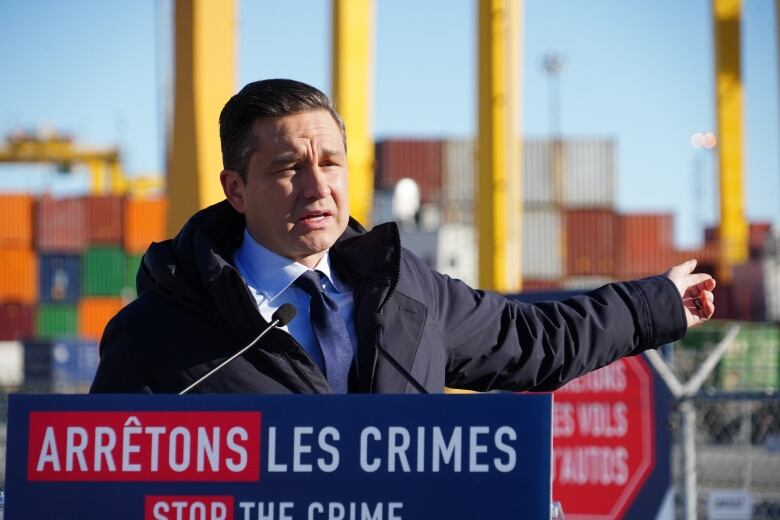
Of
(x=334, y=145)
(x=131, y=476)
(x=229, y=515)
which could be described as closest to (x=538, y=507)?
(x=229, y=515)

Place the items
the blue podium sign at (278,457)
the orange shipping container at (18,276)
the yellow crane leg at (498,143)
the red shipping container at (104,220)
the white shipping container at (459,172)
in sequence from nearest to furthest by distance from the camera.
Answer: the blue podium sign at (278,457) < the yellow crane leg at (498,143) < the white shipping container at (459,172) < the orange shipping container at (18,276) < the red shipping container at (104,220)

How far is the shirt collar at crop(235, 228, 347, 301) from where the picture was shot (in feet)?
8.52

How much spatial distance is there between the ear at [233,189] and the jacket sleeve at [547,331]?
1.38ft

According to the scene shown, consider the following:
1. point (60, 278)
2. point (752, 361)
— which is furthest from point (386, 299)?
point (60, 278)

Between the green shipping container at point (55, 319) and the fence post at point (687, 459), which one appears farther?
the green shipping container at point (55, 319)

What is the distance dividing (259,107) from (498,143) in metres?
14.8

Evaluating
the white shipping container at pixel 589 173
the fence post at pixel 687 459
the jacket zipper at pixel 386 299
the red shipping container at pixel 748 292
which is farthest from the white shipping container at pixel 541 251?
the jacket zipper at pixel 386 299

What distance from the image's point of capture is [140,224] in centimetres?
4744

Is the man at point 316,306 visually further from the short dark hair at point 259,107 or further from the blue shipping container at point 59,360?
the blue shipping container at point 59,360

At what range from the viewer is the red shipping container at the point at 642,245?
4203 centimetres

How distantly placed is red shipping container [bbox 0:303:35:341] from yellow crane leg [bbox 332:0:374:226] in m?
32.3

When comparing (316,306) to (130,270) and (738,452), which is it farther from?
(130,270)

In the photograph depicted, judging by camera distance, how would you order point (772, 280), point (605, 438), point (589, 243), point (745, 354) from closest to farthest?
point (605, 438) < point (745, 354) < point (772, 280) < point (589, 243)

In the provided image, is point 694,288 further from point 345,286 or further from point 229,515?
point 229,515
